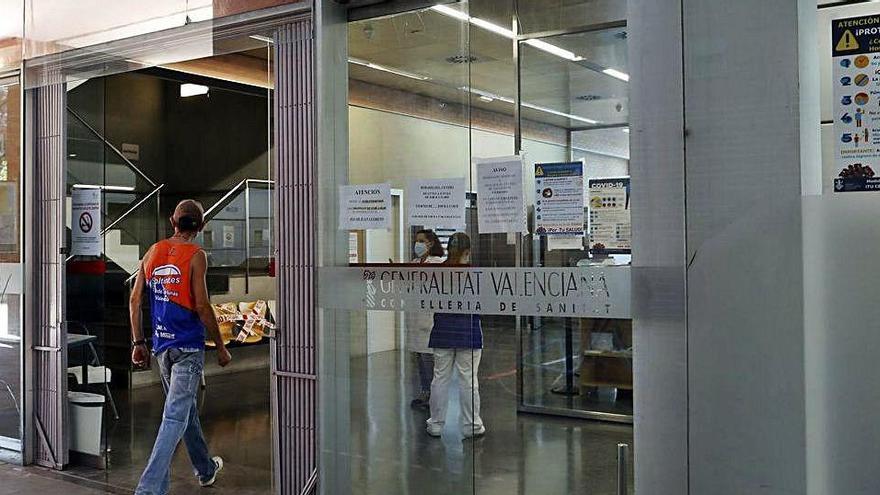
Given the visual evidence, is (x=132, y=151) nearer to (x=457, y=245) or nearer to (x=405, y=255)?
(x=405, y=255)

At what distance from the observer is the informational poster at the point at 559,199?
385cm

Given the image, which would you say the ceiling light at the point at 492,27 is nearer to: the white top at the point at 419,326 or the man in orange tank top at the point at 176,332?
the white top at the point at 419,326

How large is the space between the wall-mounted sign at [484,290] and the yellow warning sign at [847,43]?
1.15 m

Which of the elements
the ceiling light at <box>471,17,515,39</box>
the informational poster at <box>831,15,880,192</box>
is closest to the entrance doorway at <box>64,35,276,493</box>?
the ceiling light at <box>471,17,515,39</box>

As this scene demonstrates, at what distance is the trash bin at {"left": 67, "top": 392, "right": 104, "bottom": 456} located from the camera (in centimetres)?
623

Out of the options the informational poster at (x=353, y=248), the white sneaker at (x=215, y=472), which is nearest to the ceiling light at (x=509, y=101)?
the informational poster at (x=353, y=248)

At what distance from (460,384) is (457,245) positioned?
2.15ft

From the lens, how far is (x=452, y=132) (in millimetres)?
4293

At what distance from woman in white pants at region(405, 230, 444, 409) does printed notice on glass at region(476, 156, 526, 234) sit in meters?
0.30

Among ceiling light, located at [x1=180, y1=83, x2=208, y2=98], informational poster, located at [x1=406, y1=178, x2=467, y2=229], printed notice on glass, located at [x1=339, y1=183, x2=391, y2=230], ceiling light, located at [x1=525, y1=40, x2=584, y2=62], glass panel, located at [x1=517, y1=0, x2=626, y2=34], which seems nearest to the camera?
glass panel, located at [x1=517, y1=0, x2=626, y2=34]

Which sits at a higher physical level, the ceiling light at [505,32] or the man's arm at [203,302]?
the ceiling light at [505,32]

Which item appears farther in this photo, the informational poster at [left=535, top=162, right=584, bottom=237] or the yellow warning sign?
the informational poster at [left=535, top=162, right=584, bottom=237]

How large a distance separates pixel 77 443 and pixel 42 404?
0.40 m

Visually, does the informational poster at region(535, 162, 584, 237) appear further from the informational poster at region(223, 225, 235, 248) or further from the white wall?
the informational poster at region(223, 225, 235, 248)
